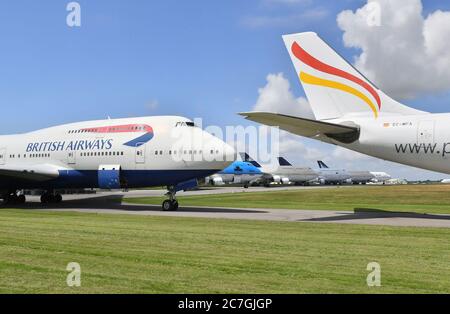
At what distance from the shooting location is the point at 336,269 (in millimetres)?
9867

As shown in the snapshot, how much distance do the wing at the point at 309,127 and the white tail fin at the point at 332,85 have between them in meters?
1.53

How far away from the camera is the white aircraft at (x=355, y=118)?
22969 mm

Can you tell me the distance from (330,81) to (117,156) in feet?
46.1

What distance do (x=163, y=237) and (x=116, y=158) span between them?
16.4 metres

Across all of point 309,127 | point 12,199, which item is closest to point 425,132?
point 309,127

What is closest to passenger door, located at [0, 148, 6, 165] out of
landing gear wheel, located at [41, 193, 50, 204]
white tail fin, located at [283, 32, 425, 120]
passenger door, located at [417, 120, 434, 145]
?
landing gear wheel, located at [41, 193, 50, 204]

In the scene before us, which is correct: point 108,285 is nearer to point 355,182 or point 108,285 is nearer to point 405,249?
point 405,249

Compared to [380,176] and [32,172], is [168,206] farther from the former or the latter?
[380,176]

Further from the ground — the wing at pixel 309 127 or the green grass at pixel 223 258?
the wing at pixel 309 127

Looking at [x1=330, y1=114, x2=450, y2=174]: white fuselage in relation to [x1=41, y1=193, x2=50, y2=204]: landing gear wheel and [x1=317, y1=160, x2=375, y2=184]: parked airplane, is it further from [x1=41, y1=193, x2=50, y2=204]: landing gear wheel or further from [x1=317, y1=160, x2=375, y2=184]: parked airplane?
[x1=317, y1=160, x2=375, y2=184]: parked airplane

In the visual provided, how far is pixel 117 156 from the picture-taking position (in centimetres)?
3053

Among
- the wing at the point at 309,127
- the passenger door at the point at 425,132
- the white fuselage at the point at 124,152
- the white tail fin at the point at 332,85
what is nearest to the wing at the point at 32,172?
the white fuselage at the point at 124,152

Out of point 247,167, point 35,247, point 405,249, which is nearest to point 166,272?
point 35,247

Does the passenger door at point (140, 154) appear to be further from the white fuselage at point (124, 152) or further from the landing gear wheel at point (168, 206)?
the landing gear wheel at point (168, 206)
